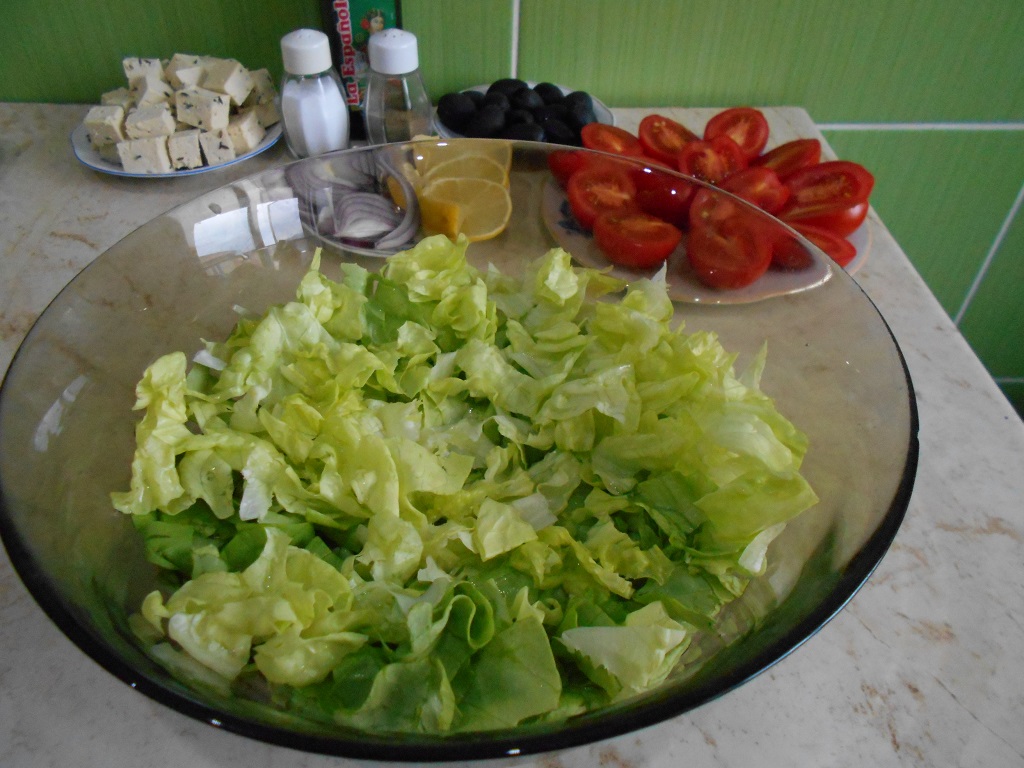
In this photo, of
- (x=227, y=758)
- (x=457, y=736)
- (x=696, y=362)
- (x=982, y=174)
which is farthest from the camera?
(x=982, y=174)

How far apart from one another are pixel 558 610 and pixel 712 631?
0.38 feet

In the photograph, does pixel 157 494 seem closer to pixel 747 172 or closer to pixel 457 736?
pixel 457 736

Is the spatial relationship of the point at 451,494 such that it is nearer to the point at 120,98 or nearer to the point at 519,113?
the point at 519,113

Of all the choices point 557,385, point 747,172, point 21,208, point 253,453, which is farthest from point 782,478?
point 21,208

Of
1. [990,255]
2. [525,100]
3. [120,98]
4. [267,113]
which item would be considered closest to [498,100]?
[525,100]

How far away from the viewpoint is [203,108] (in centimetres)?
113

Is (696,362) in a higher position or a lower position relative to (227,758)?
higher

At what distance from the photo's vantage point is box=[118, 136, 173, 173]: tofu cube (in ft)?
3.65

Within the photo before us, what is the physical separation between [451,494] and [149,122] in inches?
31.1

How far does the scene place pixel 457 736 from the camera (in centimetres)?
45

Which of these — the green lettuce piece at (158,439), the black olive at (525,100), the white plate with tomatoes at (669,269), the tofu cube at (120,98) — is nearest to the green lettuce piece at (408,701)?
the green lettuce piece at (158,439)

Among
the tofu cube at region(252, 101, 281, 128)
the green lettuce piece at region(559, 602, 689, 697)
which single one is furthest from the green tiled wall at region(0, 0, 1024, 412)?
the green lettuce piece at region(559, 602, 689, 697)

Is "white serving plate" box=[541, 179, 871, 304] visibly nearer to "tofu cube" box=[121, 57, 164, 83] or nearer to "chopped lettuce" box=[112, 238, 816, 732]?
"chopped lettuce" box=[112, 238, 816, 732]

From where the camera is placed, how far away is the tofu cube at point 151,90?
1.14 meters
